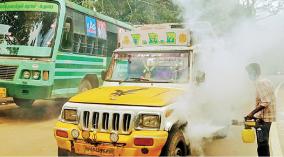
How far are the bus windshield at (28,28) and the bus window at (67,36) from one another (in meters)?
0.41

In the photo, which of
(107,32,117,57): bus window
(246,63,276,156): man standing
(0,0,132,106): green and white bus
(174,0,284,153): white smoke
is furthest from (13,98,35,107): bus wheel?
(246,63,276,156): man standing

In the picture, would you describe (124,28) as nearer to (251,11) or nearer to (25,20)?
(251,11)

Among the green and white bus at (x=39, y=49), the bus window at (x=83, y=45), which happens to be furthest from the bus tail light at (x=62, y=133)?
the bus window at (x=83, y=45)

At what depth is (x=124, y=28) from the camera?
15.2 meters

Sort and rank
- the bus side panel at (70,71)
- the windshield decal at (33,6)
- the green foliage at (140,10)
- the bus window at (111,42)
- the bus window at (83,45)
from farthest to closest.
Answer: the green foliage at (140,10)
the bus window at (111,42)
the bus window at (83,45)
the bus side panel at (70,71)
the windshield decal at (33,6)

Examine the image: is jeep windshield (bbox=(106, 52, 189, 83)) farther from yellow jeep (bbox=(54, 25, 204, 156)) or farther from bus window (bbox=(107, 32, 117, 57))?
bus window (bbox=(107, 32, 117, 57))

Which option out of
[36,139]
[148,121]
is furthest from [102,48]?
[148,121]

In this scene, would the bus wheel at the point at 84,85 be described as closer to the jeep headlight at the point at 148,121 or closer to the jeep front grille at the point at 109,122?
the jeep front grille at the point at 109,122

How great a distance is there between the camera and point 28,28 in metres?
9.69

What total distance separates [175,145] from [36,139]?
145 inches

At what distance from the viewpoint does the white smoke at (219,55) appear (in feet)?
20.0

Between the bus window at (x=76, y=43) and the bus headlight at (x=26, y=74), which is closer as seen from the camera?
the bus headlight at (x=26, y=74)

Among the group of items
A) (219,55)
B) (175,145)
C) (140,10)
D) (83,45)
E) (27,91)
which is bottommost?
(175,145)

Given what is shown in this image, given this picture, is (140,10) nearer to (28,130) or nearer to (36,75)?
(36,75)
